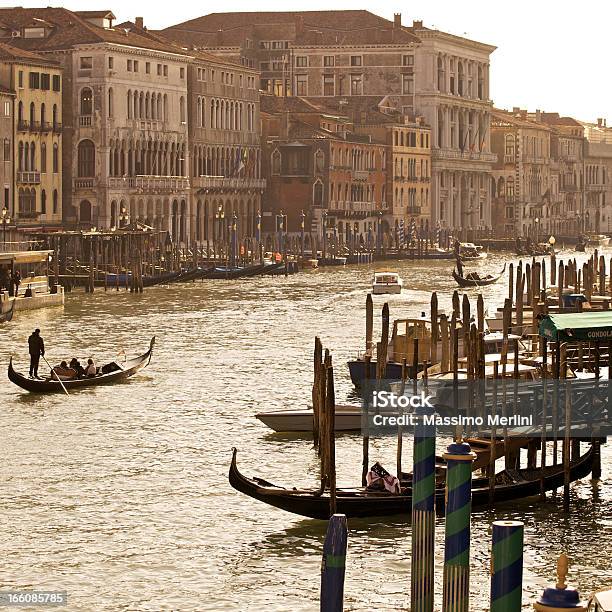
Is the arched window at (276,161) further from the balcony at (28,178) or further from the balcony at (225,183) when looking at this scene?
the balcony at (28,178)

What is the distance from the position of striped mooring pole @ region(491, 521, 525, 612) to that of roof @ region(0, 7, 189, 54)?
45.7m

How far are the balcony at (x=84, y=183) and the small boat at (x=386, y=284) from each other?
1377cm

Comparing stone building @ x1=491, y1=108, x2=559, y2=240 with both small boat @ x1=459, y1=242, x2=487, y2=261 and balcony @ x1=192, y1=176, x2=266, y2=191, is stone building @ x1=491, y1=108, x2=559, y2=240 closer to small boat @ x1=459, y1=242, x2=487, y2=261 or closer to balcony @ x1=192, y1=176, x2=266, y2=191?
small boat @ x1=459, y1=242, x2=487, y2=261

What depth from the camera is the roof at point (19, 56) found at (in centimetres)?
4969

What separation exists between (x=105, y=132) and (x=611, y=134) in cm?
6199

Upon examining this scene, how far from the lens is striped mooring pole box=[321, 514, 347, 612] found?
9.58 metres

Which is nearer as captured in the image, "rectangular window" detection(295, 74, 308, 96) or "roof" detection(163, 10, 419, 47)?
"roof" detection(163, 10, 419, 47)

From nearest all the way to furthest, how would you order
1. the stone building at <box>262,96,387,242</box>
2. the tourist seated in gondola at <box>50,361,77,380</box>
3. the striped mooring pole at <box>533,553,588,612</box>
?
1. the striped mooring pole at <box>533,553,588,612</box>
2. the tourist seated in gondola at <box>50,361,77,380</box>
3. the stone building at <box>262,96,387,242</box>

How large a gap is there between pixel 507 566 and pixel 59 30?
1839 inches

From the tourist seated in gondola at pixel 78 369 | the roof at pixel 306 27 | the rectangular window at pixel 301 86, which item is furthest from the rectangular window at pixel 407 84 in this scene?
the tourist seated in gondola at pixel 78 369

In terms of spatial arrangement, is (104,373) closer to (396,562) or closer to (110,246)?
(396,562)

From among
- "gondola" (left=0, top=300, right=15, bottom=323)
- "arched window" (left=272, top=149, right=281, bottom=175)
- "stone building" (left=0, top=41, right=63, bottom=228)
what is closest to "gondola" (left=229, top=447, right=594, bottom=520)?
"gondola" (left=0, top=300, right=15, bottom=323)

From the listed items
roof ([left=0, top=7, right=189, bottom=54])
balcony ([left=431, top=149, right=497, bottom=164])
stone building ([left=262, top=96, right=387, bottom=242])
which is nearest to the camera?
roof ([left=0, top=7, right=189, bottom=54])

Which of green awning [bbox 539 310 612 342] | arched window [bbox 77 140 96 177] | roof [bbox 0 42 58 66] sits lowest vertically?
green awning [bbox 539 310 612 342]
